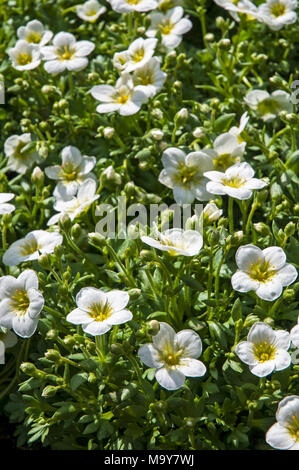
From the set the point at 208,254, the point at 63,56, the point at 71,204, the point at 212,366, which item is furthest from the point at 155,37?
the point at 212,366

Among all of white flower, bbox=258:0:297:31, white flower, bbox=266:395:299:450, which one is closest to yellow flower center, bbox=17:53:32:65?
white flower, bbox=258:0:297:31

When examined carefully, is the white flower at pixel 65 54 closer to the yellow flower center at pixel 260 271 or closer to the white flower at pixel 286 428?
the yellow flower center at pixel 260 271

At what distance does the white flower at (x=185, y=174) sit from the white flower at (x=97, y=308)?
0.71 metres

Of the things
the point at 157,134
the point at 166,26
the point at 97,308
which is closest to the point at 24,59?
the point at 166,26

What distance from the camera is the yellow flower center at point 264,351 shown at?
7.30 ft

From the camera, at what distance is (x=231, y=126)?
3.15 meters

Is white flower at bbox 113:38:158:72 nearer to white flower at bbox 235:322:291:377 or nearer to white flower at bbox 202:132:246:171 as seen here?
white flower at bbox 202:132:246:171

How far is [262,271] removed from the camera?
2359mm

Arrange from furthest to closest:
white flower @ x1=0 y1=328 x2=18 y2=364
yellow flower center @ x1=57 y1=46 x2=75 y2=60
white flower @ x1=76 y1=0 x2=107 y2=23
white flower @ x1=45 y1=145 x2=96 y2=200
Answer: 1. white flower @ x1=76 y1=0 x2=107 y2=23
2. yellow flower center @ x1=57 y1=46 x2=75 y2=60
3. white flower @ x1=45 y1=145 x2=96 y2=200
4. white flower @ x1=0 y1=328 x2=18 y2=364

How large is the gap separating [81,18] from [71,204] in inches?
63.4

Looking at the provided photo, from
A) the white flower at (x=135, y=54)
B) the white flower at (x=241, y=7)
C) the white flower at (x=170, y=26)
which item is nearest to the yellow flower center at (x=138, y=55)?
the white flower at (x=135, y=54)

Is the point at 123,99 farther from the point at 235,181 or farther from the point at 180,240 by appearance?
the point at 180,240

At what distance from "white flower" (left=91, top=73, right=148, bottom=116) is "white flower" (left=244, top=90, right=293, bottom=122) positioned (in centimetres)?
61

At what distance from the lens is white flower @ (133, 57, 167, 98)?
2.97m
